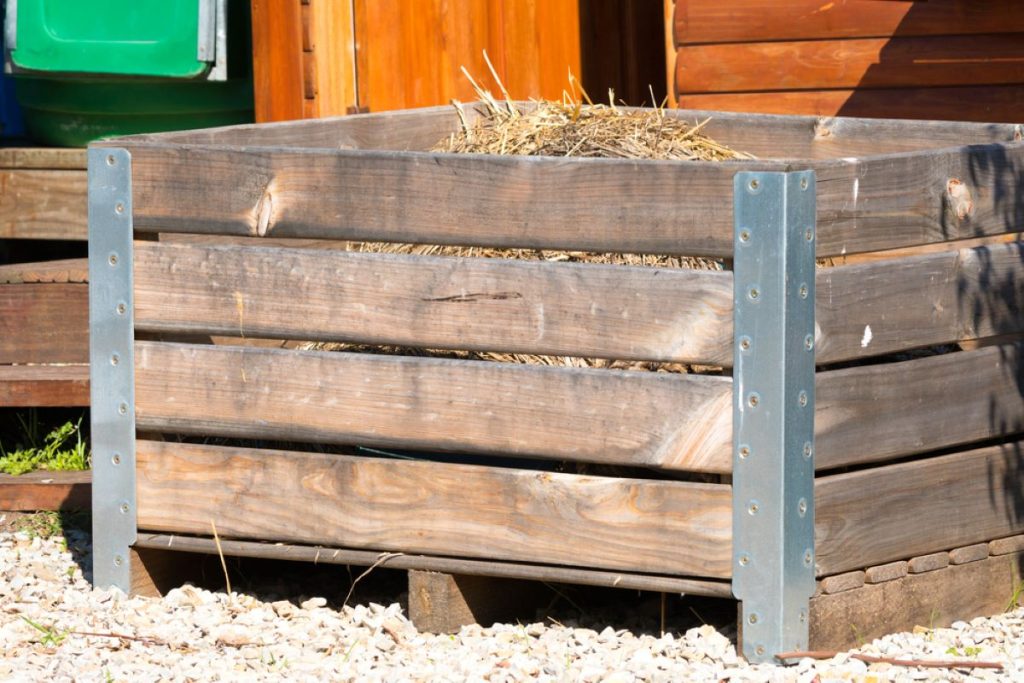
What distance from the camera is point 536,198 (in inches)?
126

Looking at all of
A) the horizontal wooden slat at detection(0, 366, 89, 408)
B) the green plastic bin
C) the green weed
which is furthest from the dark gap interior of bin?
the green plastic bin

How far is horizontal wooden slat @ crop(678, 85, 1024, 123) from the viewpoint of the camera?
17.4ft

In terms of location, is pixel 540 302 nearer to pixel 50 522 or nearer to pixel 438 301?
pixel 438 301

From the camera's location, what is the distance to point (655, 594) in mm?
3615

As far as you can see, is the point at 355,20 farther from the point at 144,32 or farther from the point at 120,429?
the point at 120,429

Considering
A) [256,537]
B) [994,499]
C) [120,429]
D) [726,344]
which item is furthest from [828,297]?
[120,429]

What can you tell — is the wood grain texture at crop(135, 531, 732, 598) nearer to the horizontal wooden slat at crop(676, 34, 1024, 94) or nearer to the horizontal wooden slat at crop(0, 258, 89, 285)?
the horizontal wooden slat at crop(0, 258, 89, 285)

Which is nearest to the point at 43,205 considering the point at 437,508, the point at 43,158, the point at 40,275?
the point at 43,158

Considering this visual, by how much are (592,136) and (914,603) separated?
1.49 m

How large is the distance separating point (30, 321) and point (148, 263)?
152 cm

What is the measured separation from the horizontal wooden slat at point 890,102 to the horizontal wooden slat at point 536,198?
204 centimetres

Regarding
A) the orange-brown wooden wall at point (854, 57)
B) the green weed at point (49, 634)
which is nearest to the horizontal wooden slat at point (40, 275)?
the green weed at point (49, 634)

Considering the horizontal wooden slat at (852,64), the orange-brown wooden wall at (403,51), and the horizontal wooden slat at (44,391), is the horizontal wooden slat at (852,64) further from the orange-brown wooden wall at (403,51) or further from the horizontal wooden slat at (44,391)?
the horizontal wooden slat at (44,391)

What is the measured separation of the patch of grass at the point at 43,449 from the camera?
480 centimetres
